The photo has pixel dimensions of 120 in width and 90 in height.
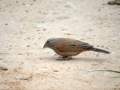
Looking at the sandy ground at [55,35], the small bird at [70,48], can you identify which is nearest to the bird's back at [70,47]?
the small bird at [70,48]

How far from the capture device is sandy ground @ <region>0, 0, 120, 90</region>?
5.97 m

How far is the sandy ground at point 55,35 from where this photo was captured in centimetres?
597

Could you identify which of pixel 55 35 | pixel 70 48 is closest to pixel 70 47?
pixel 70 48

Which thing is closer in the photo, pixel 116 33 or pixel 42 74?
pixel 42 74

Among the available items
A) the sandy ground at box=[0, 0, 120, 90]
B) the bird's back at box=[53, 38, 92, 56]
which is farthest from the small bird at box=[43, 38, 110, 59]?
the sandy ground at box=[0, 0, 120, 90]

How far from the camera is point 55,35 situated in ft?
30.6

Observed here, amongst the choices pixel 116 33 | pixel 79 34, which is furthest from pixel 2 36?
pixel 116 33

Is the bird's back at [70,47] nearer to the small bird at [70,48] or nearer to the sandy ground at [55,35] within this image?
the small bird at [70,48]

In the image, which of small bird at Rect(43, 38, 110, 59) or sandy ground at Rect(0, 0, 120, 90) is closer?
sandy ground at Rect(0, 0, 120, 90)

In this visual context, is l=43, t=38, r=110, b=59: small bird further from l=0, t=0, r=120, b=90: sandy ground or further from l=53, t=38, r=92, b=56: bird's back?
l=0, t=0, r=120, b=90: sandy ground

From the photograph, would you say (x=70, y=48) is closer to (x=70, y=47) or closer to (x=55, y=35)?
(x=70, y=47)

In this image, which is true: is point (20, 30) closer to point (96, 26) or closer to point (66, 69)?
point (96, 26)

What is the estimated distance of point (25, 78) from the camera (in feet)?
20.1

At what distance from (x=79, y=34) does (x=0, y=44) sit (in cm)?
168
